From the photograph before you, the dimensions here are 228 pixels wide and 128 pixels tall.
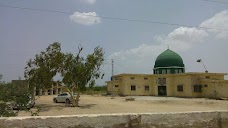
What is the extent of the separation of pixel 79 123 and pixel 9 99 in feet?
28.0

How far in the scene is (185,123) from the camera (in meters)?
5.10

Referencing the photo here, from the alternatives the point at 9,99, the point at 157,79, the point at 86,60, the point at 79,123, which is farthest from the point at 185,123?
the point at 157,79

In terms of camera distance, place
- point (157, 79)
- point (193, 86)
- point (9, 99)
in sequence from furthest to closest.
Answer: point (157, 79) → point (193, 86) → point (9, 99)

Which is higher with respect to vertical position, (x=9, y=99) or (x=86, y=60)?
(x=86, y=60)

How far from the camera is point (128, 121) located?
15.0 ft

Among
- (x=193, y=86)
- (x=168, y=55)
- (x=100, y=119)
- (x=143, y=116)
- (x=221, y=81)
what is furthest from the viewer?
(x=168, y=55)

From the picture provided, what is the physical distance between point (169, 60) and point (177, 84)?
885 centimetres

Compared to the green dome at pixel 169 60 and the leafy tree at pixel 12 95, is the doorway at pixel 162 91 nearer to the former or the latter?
the green dome at pixel 169 60

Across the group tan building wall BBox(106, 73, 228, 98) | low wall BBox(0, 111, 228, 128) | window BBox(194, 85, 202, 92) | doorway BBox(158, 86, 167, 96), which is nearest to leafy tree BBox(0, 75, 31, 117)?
low wall BBox(0, 111, 228, 128)

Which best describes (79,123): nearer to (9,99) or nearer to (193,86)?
(9,99)

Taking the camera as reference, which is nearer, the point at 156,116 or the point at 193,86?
the point at 156,116

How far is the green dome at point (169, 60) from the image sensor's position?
57562 millimetres

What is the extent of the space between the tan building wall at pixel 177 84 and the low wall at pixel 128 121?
4007 cm

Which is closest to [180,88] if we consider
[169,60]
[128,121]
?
[169,60]
